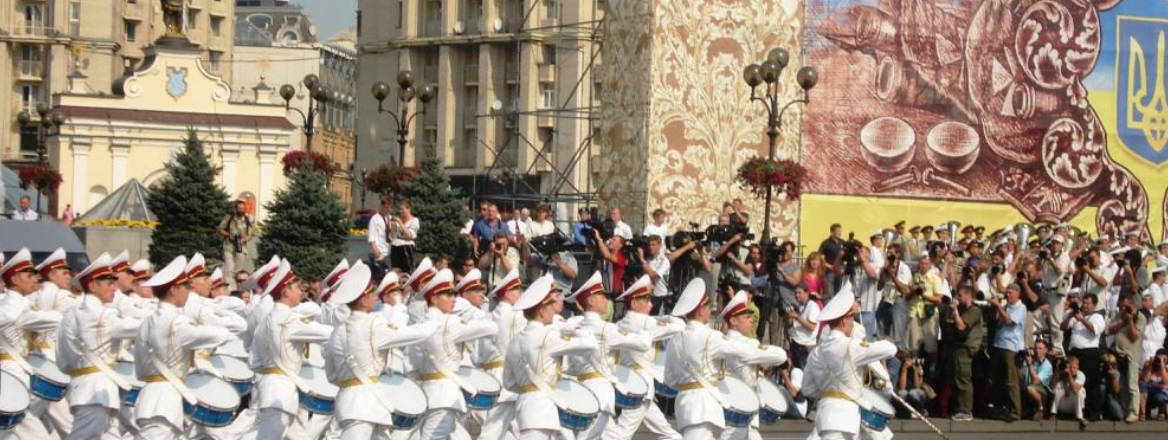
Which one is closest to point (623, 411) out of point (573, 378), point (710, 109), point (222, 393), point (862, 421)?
point (573, 378)

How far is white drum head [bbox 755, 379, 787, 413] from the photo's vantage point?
16906 mm

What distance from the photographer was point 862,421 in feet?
53.4

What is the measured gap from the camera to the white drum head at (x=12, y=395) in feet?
52.9

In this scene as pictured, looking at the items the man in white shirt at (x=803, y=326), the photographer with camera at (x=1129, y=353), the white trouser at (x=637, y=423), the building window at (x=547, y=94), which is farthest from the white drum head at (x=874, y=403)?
the building window at (x=547, y=94)

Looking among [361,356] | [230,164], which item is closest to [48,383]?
[361,356]

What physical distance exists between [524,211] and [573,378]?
10.0 m

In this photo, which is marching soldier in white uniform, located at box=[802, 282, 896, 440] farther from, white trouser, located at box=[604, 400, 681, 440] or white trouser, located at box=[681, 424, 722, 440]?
white trouser, located at box=[604, 400, 681, 440]

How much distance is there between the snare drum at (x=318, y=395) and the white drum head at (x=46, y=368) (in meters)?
1.82

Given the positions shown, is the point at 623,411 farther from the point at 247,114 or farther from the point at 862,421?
the point at 247,114

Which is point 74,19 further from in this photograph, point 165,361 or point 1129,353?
point 165,361

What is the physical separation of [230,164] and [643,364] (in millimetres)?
39841

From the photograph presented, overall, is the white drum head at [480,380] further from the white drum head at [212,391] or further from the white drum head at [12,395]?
the white drum head at [12,395]

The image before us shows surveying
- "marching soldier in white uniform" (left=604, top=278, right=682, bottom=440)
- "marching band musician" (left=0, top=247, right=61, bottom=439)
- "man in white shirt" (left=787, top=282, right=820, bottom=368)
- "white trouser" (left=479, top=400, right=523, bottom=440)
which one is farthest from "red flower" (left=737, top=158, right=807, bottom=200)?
"marching band musician" (left=0, top=247, right=61, bottom=439)

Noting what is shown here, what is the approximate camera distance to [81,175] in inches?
2194
